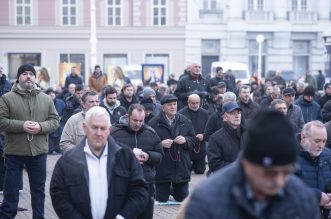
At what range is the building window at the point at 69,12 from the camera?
4675cm

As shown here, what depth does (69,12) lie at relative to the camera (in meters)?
46.8

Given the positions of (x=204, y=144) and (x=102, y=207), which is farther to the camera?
(x=204, y=144)

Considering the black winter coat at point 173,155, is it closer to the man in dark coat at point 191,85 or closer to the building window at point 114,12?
the man in dark coat at point 191,85

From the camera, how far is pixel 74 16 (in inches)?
1842

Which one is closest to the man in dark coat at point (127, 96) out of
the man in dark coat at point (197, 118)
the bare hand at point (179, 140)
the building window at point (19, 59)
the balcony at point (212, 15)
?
the man in dark coat at point (197, 118)

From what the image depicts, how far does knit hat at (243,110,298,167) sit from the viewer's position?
3578mm

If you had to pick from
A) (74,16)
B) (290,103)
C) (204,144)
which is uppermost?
(74,16)

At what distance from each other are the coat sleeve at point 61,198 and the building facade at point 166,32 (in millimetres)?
39930

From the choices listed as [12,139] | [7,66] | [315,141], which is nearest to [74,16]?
[7,66]

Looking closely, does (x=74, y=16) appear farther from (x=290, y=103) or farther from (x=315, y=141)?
(x=315, y=141)

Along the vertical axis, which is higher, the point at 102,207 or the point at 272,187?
the point at 272,187

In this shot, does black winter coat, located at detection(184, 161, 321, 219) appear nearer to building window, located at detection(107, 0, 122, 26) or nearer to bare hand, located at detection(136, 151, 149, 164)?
bare hand, located at detection(136, 151, 149, 164)

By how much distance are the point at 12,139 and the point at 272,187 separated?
248 inches

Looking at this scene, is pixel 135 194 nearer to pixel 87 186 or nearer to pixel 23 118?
pixel 87 186
